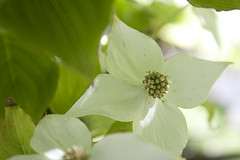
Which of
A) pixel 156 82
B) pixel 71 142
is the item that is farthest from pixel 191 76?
pixel 71 142

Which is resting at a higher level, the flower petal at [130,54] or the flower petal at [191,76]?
the flower petal at [130,54]

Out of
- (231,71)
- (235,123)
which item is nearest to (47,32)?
(231,71)

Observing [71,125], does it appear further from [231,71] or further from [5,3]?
[231,71]

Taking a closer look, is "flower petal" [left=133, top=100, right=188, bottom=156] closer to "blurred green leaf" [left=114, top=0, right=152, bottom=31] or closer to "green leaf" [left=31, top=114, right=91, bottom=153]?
"green leaf" [left=31, top=114, right=91, bottom=153]

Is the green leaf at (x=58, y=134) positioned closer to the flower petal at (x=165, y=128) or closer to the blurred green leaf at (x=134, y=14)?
the flower petal at (x=165, y=128)

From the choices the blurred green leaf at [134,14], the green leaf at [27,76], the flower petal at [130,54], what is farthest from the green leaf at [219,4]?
the blurred green leaf at [134,14]

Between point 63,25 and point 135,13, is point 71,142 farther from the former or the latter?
point 135,13
